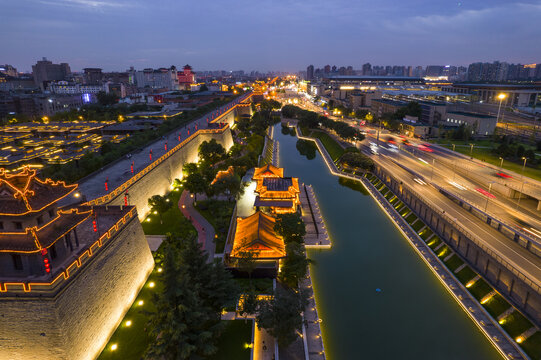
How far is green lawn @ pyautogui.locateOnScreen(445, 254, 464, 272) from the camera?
37.7m

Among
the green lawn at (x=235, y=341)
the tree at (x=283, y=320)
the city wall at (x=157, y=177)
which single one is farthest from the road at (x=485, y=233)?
the city wall at (x=157, y=177)

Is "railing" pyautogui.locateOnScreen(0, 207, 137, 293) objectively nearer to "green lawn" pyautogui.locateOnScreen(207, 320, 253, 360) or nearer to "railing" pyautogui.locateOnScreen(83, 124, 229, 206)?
"railing" pyautogui.locateOnScreen(83, 124, 229, 206)

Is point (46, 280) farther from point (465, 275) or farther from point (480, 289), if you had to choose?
point (465, 275)

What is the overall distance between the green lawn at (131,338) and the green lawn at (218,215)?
12.0 meters

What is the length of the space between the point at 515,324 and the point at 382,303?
1153cm

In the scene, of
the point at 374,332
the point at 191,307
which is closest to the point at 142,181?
the point at 191,307

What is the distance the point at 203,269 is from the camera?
26.0 meters

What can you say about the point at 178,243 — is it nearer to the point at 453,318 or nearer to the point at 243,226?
the point at 243,226

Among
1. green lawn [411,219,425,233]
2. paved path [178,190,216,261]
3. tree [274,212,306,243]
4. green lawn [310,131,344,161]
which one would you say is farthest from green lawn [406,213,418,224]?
green lawn [310,131,344,161]

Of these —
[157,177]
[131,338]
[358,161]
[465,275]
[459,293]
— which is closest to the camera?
[131,338]

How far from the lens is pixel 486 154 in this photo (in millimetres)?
69375

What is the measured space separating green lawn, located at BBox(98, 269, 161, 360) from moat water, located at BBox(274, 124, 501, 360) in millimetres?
15828

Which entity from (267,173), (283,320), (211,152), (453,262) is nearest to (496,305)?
(453,262)

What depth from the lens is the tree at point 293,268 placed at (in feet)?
110
